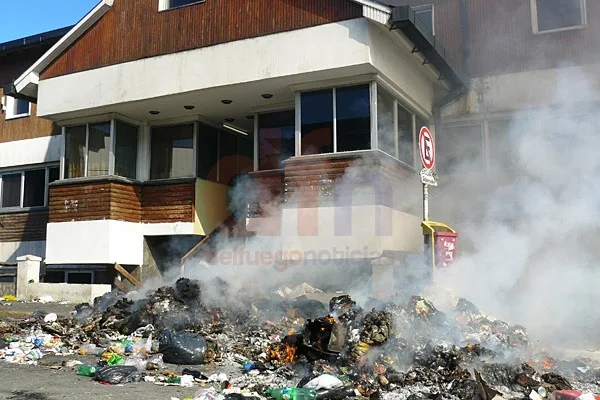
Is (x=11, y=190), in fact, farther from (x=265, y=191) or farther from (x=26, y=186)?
(x=265, y=191)

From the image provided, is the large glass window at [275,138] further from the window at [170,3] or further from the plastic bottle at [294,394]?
the plastic bottle at [294,394]

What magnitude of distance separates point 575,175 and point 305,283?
15.1ft

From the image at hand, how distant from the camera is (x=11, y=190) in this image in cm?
1563

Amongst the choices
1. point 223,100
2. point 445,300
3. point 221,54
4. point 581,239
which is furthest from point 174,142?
point 581,239

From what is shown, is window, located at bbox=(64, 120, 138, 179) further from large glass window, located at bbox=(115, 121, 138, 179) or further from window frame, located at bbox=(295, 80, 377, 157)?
window frame, located at bbox=(295, 80, 377, 157)

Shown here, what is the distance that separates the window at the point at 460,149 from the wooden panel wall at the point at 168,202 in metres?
5.40

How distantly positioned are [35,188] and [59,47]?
474 cm

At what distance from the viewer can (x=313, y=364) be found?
18.6 ft

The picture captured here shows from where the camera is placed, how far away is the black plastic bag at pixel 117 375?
5.20 metres

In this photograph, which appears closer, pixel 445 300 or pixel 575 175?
pixel 445 300

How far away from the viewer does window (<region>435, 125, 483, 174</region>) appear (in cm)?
1134

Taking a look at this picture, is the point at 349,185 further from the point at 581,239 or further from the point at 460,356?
the point at 460,356

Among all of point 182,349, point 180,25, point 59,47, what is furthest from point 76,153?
point 182,349

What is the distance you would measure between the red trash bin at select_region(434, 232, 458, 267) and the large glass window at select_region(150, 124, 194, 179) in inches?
266
